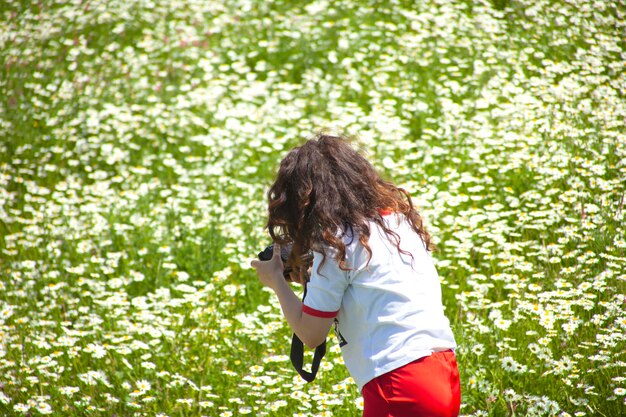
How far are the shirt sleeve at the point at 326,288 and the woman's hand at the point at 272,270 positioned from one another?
0.20 m

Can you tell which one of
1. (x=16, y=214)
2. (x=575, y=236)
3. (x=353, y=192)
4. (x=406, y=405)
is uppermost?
(x=353, y=192)

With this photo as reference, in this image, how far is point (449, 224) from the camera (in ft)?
15.7

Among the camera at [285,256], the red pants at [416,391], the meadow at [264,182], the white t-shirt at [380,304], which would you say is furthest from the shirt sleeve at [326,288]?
the meadow at [264,182]

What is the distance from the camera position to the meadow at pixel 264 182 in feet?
11.6

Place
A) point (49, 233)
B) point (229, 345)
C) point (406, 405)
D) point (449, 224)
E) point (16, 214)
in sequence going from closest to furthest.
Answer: point (406, 405) < point (229, 345) < point (449, 224) < point (49, 233) < point (16, 214)

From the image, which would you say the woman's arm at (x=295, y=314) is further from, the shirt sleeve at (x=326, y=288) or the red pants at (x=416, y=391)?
Answer: the red pants at (x=416, y=391)

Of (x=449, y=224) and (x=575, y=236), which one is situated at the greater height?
(x=575, y=236)

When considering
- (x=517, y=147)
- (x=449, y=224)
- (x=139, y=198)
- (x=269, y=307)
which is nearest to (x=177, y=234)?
(x=139, y=198)

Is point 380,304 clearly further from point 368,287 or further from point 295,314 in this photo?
point 295,314

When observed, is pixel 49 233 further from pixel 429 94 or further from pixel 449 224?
pixel 429 94

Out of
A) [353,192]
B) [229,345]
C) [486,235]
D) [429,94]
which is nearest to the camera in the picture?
[353,192]

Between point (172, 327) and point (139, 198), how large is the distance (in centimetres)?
171

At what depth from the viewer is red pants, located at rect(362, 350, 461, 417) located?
2133 mm

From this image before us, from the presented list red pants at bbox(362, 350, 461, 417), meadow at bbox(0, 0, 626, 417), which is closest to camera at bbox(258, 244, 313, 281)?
red pants at bbox(362, 350, 461, 417)
